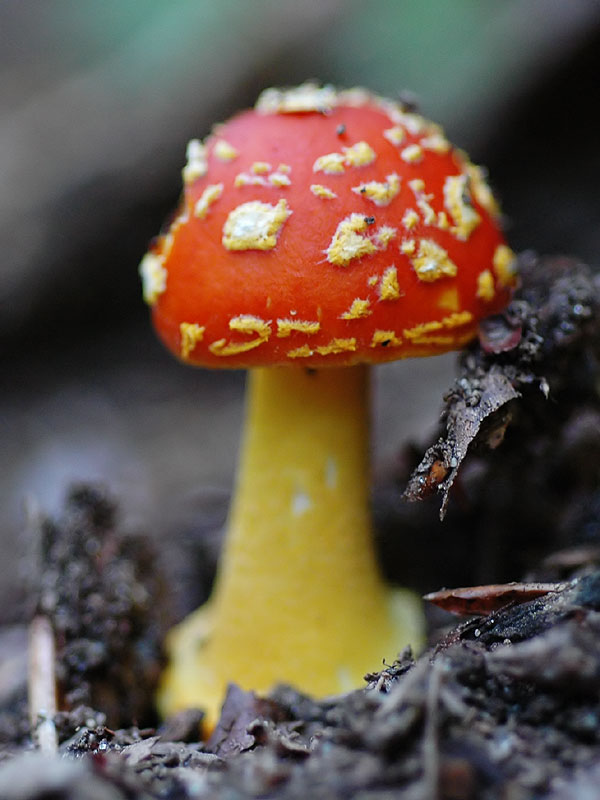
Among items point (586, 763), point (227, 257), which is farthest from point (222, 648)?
point (586, 763)

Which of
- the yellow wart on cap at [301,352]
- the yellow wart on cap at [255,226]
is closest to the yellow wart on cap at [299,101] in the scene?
the yellow wart on cap at [255,226]

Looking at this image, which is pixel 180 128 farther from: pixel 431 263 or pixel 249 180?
pixel 431 263

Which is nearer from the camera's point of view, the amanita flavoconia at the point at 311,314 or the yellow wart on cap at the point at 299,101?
the amanita flavoconia at the point at 311,314

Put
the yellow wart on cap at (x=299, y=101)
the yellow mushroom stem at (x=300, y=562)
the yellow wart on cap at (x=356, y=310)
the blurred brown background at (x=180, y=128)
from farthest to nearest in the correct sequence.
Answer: the blurred brown background at (x=180, y=128) < the yellow mushroom stem at (x=300, y=562) < the yellow wart on cap at (x=299, y=101) < the yellow wart on cap at (x=356, y=310)

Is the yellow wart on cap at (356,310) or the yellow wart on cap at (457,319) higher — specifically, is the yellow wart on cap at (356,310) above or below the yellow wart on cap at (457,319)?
above

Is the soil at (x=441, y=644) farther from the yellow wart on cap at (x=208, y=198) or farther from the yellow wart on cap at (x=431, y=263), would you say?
the yellow wart on cap at (x=208, y=198)

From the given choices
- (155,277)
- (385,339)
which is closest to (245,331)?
(385,339)

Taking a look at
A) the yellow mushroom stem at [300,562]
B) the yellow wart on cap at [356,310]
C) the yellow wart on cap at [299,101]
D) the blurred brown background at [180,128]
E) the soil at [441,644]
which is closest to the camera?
the soil at [441,644]

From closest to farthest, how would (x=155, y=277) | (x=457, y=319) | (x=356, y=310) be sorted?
1. (x=356, y=310)
2. (x=457, y=319)
3. (x=155, y=277)
